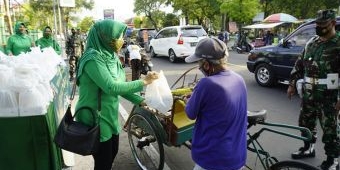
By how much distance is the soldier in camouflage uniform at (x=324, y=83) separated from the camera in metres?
3.80

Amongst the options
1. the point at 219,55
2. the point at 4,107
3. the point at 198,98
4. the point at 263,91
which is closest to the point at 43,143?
the point at 4,107

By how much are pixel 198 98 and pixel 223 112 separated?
187 millimetres

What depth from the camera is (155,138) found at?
3.90m

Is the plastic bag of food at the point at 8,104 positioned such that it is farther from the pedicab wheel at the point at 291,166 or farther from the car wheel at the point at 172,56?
the car wheel at the point at 172,56

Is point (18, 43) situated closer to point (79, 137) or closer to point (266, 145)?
point (266, 145)

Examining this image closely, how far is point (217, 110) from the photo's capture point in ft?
7.51

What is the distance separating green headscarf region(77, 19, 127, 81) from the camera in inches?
110

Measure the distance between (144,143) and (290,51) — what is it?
5.13m

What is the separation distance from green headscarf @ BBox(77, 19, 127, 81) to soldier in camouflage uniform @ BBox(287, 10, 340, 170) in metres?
2.29

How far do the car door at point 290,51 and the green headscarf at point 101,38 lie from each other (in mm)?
5796

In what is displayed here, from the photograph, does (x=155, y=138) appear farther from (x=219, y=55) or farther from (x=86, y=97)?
(x=219, y=55)

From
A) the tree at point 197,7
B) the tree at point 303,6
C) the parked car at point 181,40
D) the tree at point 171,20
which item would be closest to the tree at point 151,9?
the tree at point 171,20

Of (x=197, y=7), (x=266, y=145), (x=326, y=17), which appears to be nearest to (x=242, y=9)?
(x=197, y=7)

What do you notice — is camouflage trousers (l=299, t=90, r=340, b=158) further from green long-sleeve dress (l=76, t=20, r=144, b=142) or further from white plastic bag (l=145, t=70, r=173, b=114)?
green long-sleeve dress (l=76, t=20, r=144, b=142)
